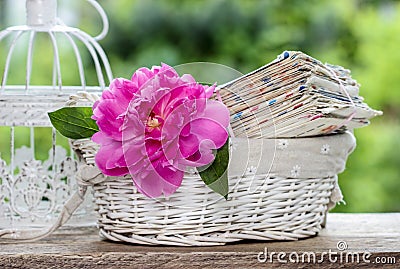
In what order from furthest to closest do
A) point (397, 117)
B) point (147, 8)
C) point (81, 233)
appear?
point (397, 117), point (147, 8), point (81, 233)

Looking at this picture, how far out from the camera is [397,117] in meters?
3.19

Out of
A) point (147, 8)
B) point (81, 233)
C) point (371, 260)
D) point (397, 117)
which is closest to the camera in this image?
point (371, 260)

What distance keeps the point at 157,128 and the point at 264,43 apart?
2.14m

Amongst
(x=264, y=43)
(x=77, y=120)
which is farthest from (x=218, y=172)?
(x=264, y=43)

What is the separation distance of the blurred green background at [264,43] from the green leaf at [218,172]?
1930mm

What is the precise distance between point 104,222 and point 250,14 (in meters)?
2.09

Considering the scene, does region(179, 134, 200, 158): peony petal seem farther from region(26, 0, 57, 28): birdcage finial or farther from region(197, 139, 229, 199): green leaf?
region(26, 0, 57, 28): birdcage finial

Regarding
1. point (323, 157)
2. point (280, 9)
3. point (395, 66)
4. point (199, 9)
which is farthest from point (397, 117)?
point (323, 157)

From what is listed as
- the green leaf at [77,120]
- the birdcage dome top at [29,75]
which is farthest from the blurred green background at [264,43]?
→ the green leaf at [77,120]

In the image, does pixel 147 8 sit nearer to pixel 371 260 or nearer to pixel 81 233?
pixel 81 233

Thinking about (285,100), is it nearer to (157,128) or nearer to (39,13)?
(157,128)

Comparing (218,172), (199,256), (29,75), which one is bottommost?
(199,256)

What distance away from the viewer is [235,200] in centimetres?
102

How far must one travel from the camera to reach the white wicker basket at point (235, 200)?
1.00 m
